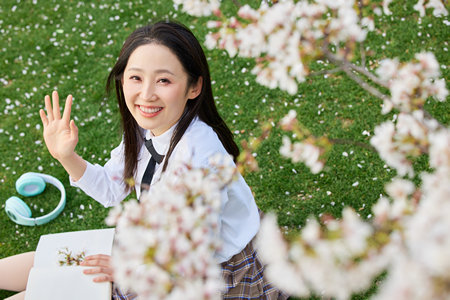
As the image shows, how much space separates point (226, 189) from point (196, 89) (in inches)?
22.4

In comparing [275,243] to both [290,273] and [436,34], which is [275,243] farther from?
[436,34]

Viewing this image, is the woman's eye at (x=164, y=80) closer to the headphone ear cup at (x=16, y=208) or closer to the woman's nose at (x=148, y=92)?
the woman's nose at (x=148, y=92)

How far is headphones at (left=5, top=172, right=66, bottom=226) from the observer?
11.3 feet

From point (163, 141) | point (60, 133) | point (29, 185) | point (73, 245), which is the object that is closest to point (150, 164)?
point (163, 141)

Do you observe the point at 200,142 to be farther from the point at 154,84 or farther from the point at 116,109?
the point at 116,109

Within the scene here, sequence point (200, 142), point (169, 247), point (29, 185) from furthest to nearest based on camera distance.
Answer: point (29, 185) → point (200, 142) → point (169, 247)

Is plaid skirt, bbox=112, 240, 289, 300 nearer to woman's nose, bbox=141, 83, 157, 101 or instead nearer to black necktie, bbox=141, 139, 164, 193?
black necktie, bbox=141, 139, 164, 193

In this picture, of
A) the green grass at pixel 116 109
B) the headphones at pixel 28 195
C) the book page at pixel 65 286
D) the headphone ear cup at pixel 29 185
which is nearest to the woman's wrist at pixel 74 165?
the book page at pixel 65 286

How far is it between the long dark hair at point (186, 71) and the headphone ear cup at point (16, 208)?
1344 millimetres

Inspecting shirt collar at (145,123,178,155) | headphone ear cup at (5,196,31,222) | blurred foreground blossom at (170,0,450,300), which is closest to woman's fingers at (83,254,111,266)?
shirt collar at (145,123,178,155)

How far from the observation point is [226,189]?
210 cm

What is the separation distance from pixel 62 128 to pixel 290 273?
177cm

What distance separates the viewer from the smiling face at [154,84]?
84.1 inches

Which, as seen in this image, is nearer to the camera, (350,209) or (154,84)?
(350,209)
